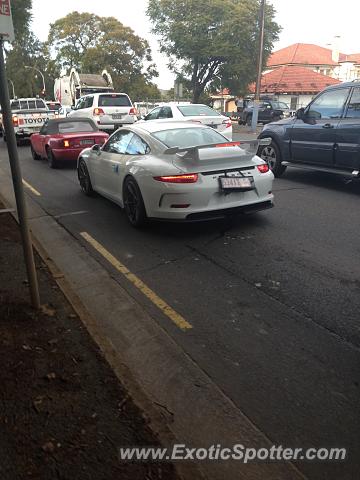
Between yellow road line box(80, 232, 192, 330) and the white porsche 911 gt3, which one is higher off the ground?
the white porsche 911 gt3

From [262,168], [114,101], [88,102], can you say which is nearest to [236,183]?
[262,168]

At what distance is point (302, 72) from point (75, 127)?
50281 mm

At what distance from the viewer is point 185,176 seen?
223 inches

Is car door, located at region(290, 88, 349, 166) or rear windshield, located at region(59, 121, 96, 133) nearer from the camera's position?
car door, located at region(290, 88, 349, 166)

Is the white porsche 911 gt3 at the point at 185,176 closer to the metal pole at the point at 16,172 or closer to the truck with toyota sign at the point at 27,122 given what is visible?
the metal pole at the point at 16,172

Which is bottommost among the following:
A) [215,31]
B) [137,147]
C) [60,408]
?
[60,408]

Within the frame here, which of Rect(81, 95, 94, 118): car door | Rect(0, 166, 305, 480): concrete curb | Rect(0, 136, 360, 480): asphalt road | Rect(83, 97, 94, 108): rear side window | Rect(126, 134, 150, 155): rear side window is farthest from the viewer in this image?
Rect(83, 97, 94, 108): rear side window

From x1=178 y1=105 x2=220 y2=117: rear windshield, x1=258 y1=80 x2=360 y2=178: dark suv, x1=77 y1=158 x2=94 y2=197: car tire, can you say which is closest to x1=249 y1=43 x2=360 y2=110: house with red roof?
x1=178 y1=105 x2=220 y2=117: rear windshield

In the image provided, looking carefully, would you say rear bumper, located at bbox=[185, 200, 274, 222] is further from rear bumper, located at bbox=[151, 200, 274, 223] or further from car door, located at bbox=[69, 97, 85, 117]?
car door, located at bbox=[69, 97, 85, 117]

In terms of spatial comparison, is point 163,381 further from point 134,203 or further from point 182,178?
point 134,203

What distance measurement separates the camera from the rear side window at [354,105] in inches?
316

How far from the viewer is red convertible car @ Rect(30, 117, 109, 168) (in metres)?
12.1

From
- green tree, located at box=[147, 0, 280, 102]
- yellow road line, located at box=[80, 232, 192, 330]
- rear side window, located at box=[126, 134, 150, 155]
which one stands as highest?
green tree, located at box=[147, 0, 280, 102]

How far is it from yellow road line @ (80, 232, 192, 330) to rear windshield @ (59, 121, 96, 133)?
7488mm
